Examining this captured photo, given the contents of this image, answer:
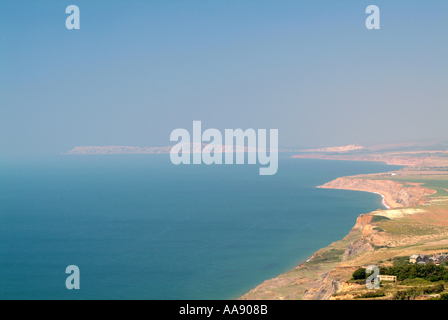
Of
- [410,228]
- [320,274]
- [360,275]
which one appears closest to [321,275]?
[320,274]

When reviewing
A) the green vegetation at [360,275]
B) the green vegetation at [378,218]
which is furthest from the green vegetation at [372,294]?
the green vegetation at [378,218]

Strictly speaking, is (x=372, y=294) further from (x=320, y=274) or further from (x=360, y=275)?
(x=320, y=274)

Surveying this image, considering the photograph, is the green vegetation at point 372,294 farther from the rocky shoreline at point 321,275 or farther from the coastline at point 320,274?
the rocky shoreline at point 321,275

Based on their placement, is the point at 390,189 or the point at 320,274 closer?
the point at 320,274

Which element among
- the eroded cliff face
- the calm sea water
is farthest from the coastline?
the eroded cliff face

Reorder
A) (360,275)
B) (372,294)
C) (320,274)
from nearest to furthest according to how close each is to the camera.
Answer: (372,294) → (360,275) → (320,274)
